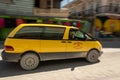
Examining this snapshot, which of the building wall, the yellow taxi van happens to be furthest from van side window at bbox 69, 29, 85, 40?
the building wall

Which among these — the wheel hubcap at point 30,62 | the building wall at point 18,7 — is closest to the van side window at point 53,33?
the wheel hubcap at point 30,62

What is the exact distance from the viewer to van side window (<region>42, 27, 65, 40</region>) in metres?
8.19

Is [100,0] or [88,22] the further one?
[100,0]

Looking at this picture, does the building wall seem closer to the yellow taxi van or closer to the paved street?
the paved street

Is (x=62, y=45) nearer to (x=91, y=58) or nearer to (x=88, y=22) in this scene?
(x=91, y=58)

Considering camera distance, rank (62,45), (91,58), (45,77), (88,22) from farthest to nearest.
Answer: (88,22) < (91,58) < (62,45) < (45,77)

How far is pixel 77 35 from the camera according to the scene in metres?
8.98

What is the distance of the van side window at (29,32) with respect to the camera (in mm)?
7758

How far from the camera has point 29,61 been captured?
25.8ft

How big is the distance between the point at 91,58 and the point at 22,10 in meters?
10.1

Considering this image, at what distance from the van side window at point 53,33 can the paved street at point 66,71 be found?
123 centimetres

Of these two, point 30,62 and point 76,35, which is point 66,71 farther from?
point 76,35

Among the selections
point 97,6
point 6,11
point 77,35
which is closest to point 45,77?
point 77,35

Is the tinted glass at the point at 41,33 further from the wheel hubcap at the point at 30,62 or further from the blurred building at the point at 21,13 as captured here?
the blurred building at the point at 21,13
